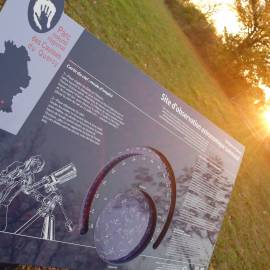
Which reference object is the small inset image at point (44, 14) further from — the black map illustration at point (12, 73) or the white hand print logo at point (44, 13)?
the black map illustration at point (12, 73)

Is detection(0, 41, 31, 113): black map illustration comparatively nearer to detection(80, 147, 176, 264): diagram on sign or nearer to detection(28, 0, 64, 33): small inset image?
detection(28, 0, 64, 33): small inset image

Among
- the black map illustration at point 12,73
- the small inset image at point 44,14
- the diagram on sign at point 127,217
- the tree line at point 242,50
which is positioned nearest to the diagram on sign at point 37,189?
the diagram on sign at point 127,217

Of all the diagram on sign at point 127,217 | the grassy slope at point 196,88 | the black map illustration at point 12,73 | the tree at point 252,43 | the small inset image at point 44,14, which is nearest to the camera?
the black map illustration at point 12,73

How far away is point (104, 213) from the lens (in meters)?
4.71

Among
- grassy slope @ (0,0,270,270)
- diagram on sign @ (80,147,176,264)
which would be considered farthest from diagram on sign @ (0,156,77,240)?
grassy slope @ (0,0,270,270)

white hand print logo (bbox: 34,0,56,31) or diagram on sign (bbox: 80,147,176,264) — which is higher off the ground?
white hand print logo (bbox: 34,0,56,31)

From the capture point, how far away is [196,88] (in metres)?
17.2

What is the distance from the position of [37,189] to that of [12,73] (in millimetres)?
948

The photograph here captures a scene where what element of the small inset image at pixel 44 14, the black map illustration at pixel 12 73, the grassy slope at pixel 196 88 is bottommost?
the black map illustration at pixel 12 73

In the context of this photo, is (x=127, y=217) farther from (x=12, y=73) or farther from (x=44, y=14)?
(x=44, y=14)

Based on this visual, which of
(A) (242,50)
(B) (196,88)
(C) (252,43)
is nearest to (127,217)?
(B) (196,88)

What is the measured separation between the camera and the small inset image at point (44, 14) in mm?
3863

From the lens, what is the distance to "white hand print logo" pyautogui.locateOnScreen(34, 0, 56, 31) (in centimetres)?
389

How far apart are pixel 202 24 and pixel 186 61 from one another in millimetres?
7550
